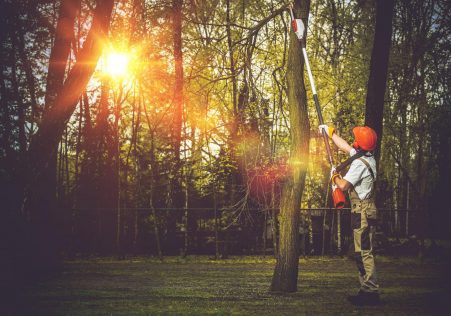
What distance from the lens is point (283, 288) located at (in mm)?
8797

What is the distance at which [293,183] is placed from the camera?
8.84m

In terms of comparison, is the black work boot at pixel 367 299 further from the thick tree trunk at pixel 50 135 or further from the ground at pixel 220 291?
the thick tree trunk at pixel 50 135

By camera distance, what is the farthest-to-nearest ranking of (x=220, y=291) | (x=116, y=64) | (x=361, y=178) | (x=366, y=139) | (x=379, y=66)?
(x=116, y=64), (x=379, y=66), (x=220, y=291), (x=366, y=139), (x=361, y=178)

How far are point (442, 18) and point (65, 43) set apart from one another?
13.1m

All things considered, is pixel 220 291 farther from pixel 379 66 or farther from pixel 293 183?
pixel 379 66

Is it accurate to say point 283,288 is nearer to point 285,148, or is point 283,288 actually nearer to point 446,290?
point 446,290

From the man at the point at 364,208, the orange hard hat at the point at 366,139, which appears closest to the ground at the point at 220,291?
the man at the point at 364,208

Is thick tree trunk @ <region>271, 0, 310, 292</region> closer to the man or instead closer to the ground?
the ground

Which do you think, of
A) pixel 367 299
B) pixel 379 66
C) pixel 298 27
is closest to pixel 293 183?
pixel 367 299

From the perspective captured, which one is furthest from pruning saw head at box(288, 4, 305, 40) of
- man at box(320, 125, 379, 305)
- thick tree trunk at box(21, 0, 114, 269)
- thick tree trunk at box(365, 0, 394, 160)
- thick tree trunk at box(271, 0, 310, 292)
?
thick tree trunk at box(365, 0, 394, 160)

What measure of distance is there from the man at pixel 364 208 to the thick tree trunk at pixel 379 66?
360 inches

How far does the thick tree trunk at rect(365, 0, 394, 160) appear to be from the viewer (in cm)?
1650

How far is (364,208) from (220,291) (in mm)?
3109

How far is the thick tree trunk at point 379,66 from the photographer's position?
54.1 ft
